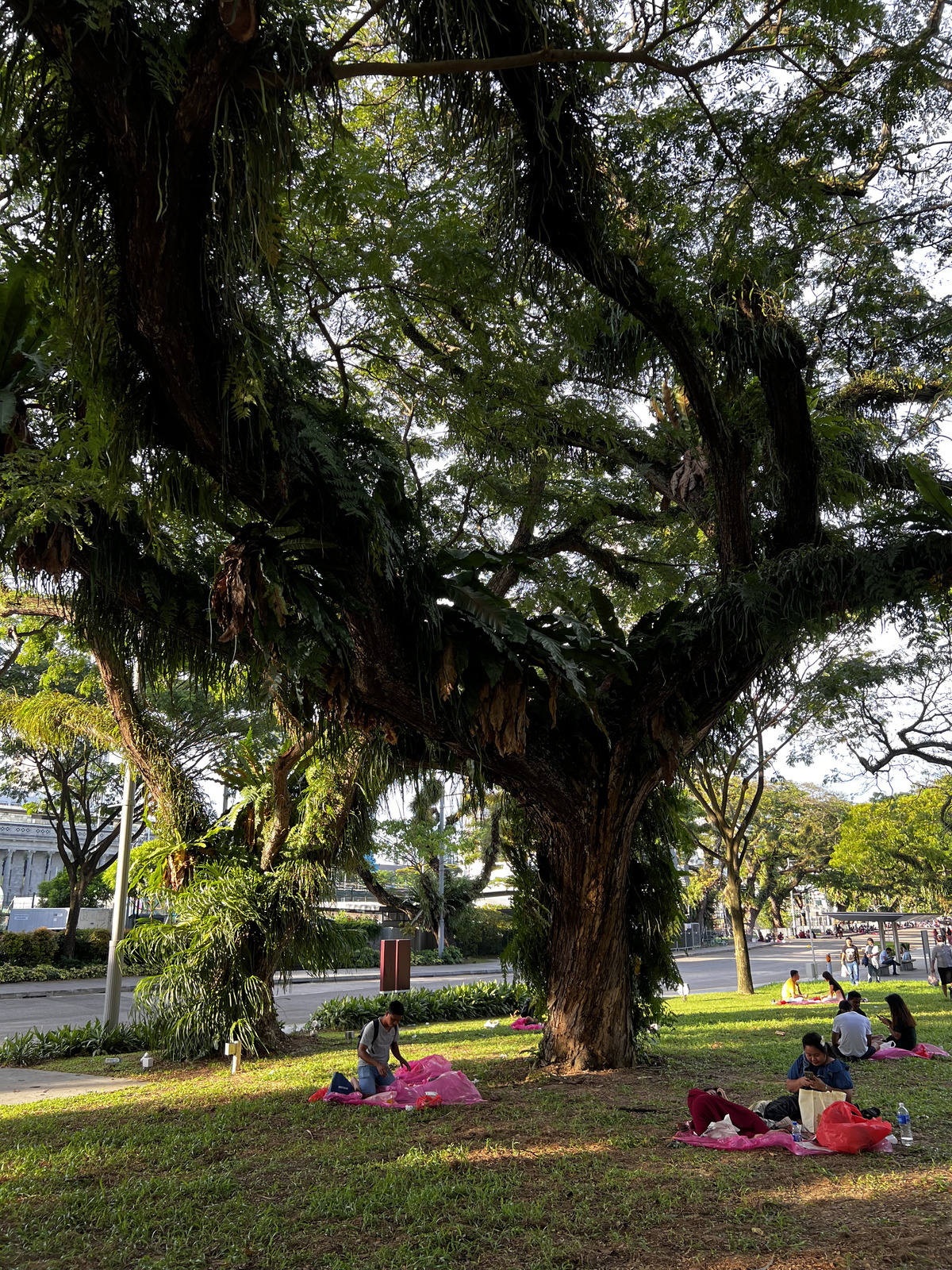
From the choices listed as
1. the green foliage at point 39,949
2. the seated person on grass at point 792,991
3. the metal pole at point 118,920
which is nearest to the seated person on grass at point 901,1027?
the seated person on grass at point 792,991

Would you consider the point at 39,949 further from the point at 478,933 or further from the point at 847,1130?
→ the point at 847,1130

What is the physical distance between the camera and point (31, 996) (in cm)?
2262

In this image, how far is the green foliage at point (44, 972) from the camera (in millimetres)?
26031

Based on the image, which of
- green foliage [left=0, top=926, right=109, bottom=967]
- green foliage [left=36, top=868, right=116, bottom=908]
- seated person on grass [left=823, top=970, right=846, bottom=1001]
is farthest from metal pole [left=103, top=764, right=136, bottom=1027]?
green foliage [left=36, top=868, right=116, bottom=908]

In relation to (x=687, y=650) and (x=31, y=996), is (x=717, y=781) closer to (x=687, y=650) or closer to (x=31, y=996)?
(x=687, y=650)

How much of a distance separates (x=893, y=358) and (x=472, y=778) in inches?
248

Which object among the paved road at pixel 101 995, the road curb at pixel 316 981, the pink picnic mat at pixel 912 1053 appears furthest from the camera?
the road curb at pixel 316 981

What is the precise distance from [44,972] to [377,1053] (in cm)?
2283

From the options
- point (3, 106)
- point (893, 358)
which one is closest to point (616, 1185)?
point (3, 106)

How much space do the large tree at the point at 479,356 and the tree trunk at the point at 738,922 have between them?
10997 millimetres

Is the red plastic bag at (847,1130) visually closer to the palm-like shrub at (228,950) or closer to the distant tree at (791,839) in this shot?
the palm-like shrub at (228,950)

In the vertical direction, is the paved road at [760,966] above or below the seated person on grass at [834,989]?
below

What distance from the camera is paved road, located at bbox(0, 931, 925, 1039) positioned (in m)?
18.2

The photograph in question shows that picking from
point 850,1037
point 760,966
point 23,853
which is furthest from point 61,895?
point 850,1037
